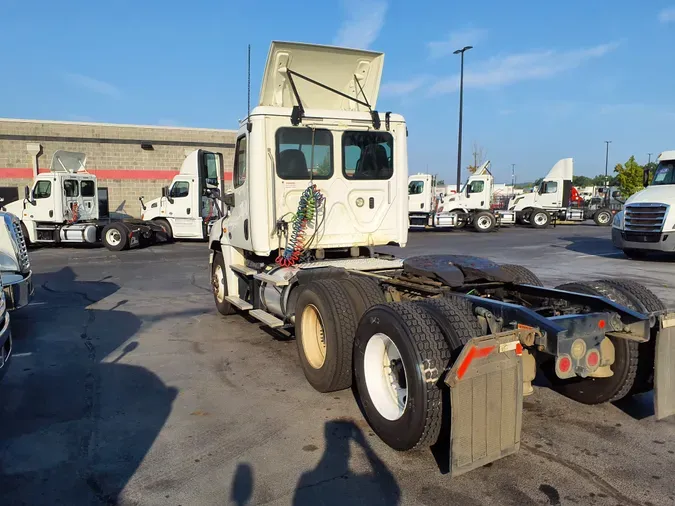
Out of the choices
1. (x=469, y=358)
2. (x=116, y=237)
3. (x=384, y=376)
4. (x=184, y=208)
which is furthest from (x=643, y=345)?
(x=184, y=208)

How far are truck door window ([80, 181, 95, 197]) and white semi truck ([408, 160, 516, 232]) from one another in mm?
14411

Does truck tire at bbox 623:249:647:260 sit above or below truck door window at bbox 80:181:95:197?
below

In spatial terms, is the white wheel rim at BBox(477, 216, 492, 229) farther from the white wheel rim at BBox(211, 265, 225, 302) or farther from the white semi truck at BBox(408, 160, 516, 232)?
the white wheel rim at BBox(211, 265, 225, 302)

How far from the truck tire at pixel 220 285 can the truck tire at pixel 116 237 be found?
1070cm

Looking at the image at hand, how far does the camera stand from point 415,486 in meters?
3.32

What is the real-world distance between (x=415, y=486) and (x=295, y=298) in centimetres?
273

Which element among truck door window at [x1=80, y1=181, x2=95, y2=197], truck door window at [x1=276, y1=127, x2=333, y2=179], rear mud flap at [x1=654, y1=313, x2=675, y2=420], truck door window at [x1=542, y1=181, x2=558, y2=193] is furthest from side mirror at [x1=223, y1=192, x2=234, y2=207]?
truck door window at [x1=542, y1=181, x2=558, y2=193]

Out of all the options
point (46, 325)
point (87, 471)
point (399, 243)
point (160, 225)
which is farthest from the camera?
point (160, 225)

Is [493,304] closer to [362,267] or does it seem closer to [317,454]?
[317,454]

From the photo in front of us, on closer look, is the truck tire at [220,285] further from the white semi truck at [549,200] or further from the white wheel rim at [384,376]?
the white semi truck at [549,200]

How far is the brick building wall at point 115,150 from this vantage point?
24922mm

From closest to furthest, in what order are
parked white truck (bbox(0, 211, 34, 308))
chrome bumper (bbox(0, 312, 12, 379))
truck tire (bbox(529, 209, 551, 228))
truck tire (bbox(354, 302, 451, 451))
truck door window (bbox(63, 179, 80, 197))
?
truck tire (bbox(354, 302, 451, 451)) < chrome bumper (bbox(0, 312, 12, 379)) < parked white truck (bbox(0, 211, 34, 308)) < truck door window (bbox(63, 179, 80, 197)) < truck tire (bbox(529, 209, 551, 228))

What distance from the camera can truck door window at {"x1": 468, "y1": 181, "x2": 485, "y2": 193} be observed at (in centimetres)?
2770

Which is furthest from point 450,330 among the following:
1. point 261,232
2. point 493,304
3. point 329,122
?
point 329,122
